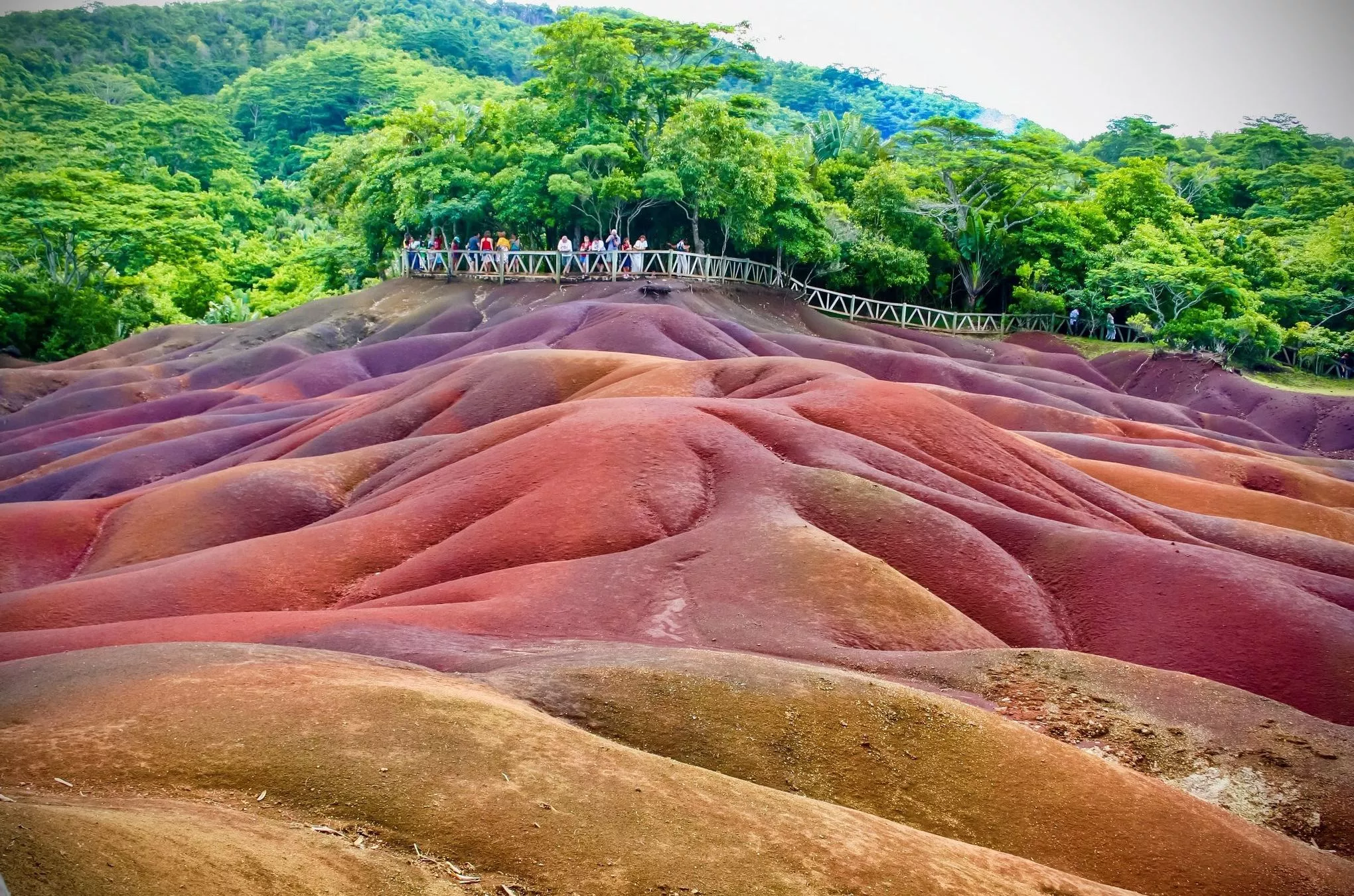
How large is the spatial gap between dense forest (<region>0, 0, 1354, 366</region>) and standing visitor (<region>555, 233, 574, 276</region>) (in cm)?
187

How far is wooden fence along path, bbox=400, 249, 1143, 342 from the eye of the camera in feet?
212

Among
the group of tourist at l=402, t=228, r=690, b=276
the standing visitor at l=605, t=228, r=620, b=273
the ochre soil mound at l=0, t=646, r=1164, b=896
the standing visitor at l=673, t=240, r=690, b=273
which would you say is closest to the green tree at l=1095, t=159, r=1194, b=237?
the standing visitor at l=673, t=240, r=690, b=273

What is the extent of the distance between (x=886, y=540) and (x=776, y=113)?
151 metres

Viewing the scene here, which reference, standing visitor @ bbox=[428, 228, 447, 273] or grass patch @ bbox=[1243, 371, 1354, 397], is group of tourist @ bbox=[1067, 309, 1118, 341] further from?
standing visitor @ bbox=[428, 228, 447, 273]

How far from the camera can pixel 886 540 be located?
24.8m

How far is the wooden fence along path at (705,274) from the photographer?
2549 inches

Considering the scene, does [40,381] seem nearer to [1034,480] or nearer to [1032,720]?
[1034,480]

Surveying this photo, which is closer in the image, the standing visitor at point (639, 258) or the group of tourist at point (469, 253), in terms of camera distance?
the standing visitor at point (639, 258)

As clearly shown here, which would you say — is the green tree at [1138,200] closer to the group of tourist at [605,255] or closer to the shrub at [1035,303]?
the shrub at [1035,303]

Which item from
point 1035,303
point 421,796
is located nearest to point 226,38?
point 1035,303

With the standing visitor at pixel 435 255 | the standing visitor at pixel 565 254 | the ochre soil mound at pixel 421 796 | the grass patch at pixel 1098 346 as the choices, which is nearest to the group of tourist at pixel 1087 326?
the grass patch at pixel 1098 346

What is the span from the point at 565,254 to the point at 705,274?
7825 mm

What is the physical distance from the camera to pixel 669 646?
1916 cm

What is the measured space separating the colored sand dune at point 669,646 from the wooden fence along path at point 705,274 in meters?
21.5
